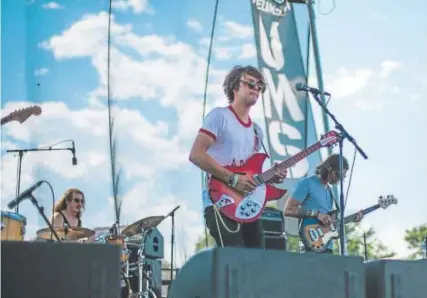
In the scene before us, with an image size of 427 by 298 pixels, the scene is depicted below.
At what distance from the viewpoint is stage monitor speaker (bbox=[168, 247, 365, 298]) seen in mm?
2355

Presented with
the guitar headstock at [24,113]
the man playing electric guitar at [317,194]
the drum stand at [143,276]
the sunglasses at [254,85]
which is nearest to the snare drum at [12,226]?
the guitar headstock at [24,113]

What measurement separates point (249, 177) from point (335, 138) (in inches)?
65.8

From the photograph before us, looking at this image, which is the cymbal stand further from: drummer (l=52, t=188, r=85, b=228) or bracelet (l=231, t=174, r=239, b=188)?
bracelet (l=231, t=174, r=239, b=188)

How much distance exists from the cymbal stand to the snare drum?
2.56 meters

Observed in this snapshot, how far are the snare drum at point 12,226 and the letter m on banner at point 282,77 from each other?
3.87 metres

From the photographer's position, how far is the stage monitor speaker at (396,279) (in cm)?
277

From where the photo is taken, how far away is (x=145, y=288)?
7.40m

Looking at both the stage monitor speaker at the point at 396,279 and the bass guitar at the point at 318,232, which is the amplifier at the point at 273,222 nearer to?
the bass guitar at the point at 318,232

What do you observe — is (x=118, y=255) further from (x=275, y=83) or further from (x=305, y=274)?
(x=275, y=83)

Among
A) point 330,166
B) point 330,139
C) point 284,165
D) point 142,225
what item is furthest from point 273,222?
point 284,165

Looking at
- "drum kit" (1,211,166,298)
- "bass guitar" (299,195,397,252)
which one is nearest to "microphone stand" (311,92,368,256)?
"bass guitar" (299,195,397,252)

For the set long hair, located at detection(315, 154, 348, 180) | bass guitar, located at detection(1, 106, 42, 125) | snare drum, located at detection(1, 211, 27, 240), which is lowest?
snare drum, located at detection(1, 211, 27, 240)

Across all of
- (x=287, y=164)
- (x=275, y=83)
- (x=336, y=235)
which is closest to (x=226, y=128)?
(x=287, y=164)

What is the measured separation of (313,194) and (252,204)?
1.85 metres
